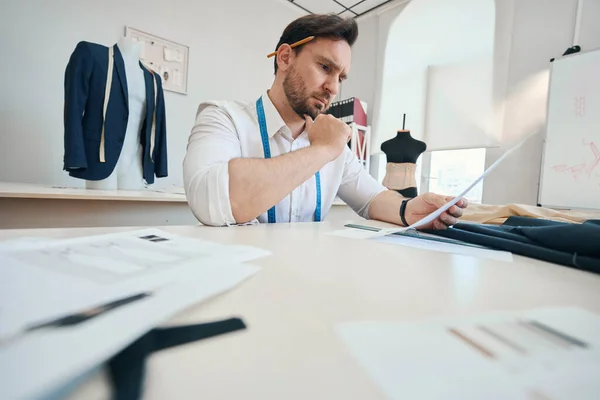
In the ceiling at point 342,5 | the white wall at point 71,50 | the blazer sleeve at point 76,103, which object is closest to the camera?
the blazer sleeve at point 76,103

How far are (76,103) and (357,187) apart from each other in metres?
1.31

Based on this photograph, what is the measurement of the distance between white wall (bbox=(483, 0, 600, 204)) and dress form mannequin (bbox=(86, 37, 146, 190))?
8.13 feet

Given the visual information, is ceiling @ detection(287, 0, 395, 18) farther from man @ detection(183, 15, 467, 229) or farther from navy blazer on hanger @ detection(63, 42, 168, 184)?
man @ detection(183, 15, 467, 229)

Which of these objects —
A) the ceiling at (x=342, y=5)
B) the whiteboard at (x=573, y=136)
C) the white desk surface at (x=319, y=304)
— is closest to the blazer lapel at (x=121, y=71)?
the white desk surface at (x=319, y=304)

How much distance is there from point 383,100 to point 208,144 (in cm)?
269

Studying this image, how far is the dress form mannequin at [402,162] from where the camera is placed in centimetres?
200

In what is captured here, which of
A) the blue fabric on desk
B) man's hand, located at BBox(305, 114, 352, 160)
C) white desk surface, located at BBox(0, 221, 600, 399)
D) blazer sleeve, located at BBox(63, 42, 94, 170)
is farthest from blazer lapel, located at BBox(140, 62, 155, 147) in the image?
the blue fabric on desk

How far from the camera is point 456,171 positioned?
2.69m

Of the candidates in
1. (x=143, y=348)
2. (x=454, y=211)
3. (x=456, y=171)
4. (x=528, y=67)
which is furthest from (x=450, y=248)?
(x=456, y=171)

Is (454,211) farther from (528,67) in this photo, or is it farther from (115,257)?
(528,67)

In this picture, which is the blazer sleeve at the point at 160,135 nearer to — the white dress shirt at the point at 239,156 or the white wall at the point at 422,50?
the white dress shirt at the point at 239,156

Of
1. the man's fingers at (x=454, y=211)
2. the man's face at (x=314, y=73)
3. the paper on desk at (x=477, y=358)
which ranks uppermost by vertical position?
the man's face at (x=314, y=73)

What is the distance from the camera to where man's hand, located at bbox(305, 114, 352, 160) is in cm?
79

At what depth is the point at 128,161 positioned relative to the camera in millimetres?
1487
